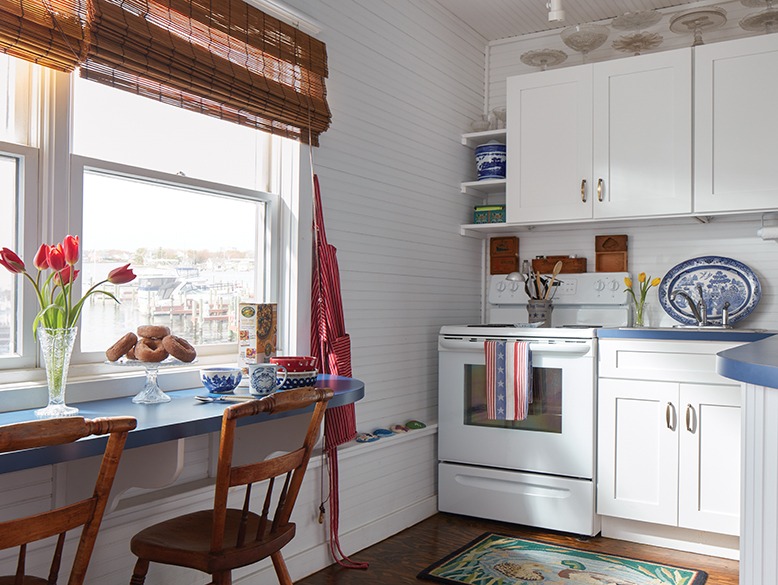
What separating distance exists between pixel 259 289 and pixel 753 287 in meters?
2.54

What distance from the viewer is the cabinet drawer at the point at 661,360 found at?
342 cm

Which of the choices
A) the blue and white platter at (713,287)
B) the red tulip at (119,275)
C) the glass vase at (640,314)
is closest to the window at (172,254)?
the red tulip at (119,275)

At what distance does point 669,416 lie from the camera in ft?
11.4

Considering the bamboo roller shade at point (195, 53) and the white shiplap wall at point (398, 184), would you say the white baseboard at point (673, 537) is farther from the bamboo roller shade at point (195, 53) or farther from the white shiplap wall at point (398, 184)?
the bamboo roller shade at point (195, 53)

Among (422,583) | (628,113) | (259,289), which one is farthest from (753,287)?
(259,289)

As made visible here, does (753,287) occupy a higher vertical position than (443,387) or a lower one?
higher

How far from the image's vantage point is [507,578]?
10.0 feet

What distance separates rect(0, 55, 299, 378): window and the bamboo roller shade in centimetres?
16

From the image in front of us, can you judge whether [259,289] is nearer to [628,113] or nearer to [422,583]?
[422,583]

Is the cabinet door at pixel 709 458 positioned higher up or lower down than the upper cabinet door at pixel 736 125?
lower down

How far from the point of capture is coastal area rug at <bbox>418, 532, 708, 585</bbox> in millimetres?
3049

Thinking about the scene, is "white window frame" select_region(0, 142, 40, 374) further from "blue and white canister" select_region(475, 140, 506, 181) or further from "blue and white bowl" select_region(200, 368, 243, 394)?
"blue and white canister" select_region(475, 140, 506, 181)

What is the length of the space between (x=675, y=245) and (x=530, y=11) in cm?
159

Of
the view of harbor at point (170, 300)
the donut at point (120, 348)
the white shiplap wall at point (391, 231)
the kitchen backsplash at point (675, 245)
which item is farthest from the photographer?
the kitchen backsplash at point (675, 245)
